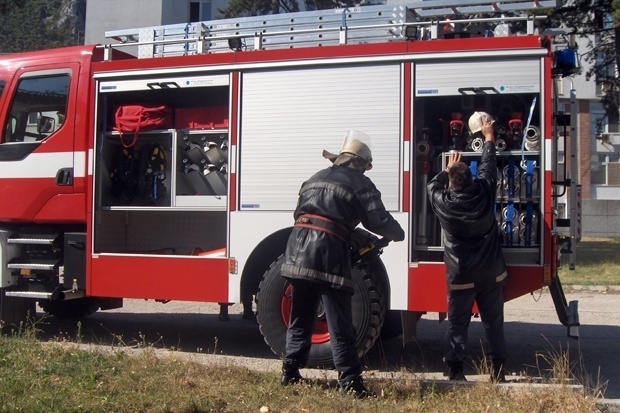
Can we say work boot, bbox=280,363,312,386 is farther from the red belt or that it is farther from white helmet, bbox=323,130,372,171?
white helmet, bbox=323,130,372,171

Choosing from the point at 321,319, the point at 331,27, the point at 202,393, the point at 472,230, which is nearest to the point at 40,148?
the point at 331,27

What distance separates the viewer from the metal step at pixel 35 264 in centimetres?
804

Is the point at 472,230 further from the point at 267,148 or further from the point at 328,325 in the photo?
the point at 267,148

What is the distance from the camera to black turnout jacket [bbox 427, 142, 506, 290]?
6.09 m

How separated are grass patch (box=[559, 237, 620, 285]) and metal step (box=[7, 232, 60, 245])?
6.74m

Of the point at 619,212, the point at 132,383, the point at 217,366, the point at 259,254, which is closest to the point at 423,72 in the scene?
the point at 259,254

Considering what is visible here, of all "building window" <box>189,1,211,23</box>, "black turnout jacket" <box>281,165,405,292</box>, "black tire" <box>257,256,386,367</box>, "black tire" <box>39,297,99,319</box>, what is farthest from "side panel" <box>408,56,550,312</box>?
"building window" <box>189,1,211,23</box>

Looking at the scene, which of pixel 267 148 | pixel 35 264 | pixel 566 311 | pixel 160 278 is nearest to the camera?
pixel 566 311

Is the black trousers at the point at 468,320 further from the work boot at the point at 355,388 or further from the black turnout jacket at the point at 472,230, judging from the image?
the work boot at the point at 355,388

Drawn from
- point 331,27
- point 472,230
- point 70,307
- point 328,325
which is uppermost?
point 331,27

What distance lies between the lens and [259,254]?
7176 millimetres

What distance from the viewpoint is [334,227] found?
18.4 ft

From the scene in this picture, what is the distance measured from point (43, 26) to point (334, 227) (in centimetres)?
4742

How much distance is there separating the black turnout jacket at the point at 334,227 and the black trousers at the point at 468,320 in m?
0.96
